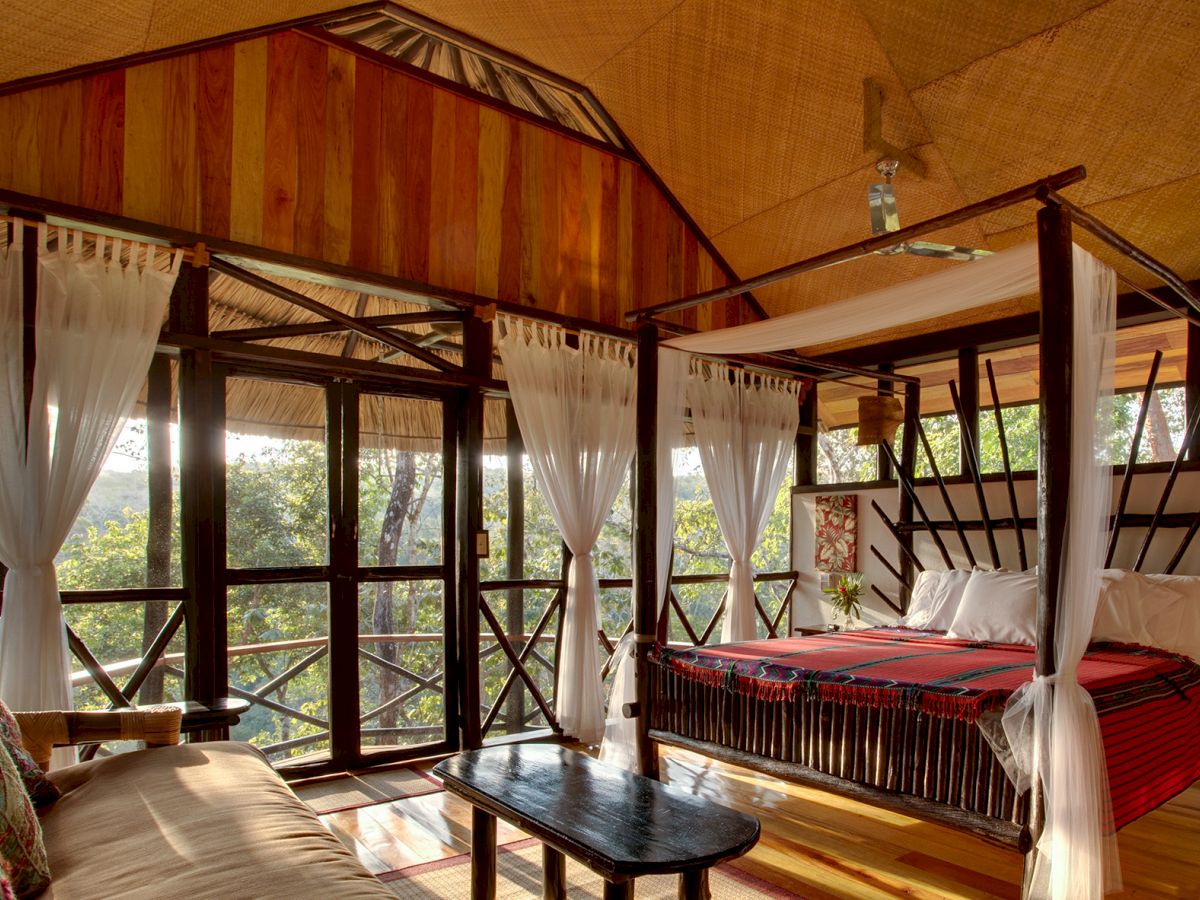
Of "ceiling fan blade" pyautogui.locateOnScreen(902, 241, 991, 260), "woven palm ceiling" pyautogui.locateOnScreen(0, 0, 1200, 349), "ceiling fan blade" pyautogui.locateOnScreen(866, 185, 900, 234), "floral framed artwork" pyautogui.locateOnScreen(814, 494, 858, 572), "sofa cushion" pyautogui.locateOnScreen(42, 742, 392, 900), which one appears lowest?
"sofa cushion" pyautogui.locateOnScreen(42, 742, 392, 900)

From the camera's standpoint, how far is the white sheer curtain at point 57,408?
2996mm

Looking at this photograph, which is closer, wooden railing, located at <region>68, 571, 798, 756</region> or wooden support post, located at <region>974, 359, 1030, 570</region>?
wooden railing, located at <region>68, 571, 798, 756</region>

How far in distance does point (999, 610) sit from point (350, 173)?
370cm

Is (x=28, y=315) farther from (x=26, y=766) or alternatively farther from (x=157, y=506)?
(x=26, y=766)

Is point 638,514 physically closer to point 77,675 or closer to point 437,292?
point 437,292

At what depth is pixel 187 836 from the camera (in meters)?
1.85

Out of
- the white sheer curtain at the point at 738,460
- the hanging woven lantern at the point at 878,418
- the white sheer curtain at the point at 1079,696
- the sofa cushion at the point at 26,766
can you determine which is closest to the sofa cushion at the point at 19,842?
the sofa cushion at the point at 26,766

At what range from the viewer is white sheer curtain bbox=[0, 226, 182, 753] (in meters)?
3.00

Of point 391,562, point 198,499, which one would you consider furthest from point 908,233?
point 198,499

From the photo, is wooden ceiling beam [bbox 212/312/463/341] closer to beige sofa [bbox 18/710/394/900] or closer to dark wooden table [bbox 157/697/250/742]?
dark wooden table [bbox 157/697/250/742]

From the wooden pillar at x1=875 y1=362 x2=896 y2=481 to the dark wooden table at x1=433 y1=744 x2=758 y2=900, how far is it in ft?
11.8

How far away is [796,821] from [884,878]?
588mm

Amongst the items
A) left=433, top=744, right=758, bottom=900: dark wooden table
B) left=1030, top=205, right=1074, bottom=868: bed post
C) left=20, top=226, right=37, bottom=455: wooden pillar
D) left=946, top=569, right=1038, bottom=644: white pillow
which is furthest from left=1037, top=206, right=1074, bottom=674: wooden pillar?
left=20, top=226, right=37, bottom=455: wooden pillar

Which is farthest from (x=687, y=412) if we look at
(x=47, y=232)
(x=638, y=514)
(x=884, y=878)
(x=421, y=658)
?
(x=47, y=232)
